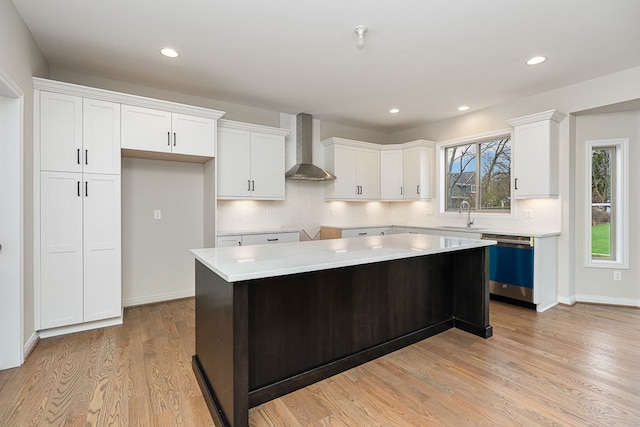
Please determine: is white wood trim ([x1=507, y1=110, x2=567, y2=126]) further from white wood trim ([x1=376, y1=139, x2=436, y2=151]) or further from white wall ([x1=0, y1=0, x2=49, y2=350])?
white wall ([x1=0, y1=0, x2=49, y2=350])

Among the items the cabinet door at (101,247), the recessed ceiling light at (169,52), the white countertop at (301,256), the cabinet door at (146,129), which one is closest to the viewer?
the white countertop at (301,256)

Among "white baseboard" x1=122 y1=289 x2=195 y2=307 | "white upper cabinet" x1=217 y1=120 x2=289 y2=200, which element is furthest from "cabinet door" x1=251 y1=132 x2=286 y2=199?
"white baseboard" x1=122 y1=289 x2=195 y2=307

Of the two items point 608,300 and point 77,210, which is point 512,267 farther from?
point 77,210

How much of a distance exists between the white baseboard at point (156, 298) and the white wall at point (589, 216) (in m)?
5.02

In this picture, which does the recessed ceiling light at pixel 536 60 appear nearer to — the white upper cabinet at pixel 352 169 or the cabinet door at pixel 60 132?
the white upper cabinet at pixel 352 169

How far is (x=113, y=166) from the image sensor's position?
3.14 metres

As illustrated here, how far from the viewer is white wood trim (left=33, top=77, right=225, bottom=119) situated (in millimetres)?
2811

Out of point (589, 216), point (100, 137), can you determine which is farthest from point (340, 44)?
point (589, 216)

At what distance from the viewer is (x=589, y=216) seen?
3984mm

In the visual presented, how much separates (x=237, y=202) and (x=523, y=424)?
3.82m

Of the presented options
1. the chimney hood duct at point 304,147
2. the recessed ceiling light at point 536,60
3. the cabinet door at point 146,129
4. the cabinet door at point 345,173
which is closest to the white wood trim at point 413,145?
the cabinet door at point 345,173

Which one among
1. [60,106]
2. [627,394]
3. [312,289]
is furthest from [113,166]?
[627,394]

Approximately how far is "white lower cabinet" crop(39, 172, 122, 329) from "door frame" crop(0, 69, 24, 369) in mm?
449

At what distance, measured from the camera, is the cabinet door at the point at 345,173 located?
520 cm
